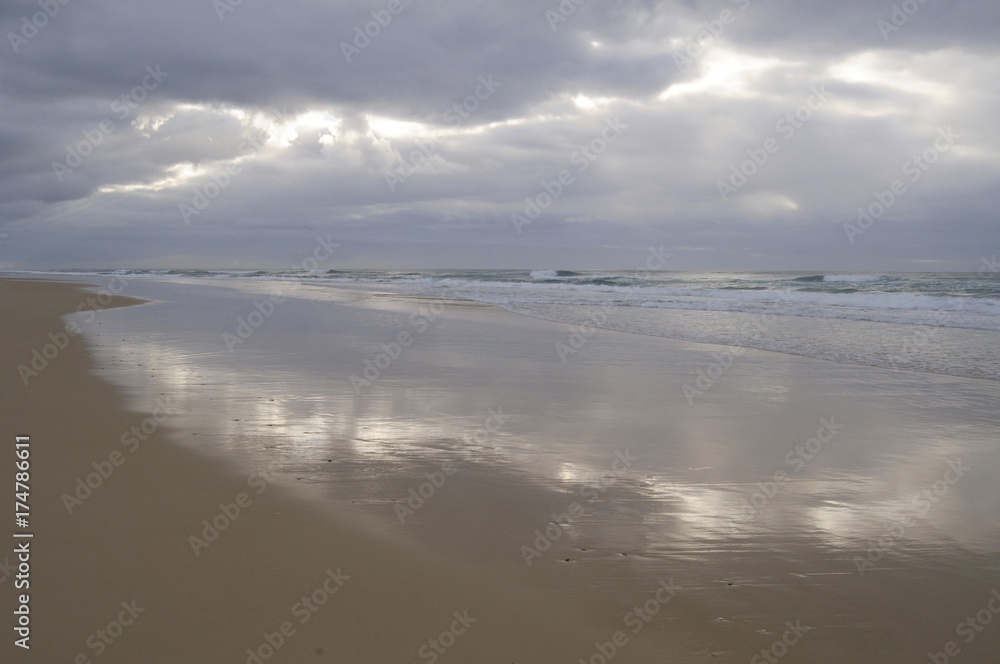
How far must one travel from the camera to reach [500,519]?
4.45 meters

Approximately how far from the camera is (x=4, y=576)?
3.49 metres

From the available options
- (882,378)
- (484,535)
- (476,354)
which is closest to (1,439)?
(484,535)

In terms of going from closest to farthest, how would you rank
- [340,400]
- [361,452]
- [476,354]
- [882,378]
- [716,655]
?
[716,655], [361,452], [340,400], [882,378], [476,354]

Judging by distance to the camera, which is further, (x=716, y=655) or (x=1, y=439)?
(x=1, y=439)

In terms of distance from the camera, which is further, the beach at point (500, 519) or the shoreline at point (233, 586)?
the beach at point (500, 519)

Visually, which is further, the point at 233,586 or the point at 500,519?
the point at 500,519

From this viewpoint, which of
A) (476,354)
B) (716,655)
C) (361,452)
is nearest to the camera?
(716,655)

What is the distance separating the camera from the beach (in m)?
3.18

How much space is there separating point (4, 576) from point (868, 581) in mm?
4378

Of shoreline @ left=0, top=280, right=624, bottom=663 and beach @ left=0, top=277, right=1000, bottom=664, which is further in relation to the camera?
beach @ left=0, top=277, right=1000, bottom=664

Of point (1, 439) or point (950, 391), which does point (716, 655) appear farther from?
point (950, 391)

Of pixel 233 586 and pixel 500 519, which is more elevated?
pixel 233 586

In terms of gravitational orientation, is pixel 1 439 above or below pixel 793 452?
above

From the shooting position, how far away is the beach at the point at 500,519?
318 cm
